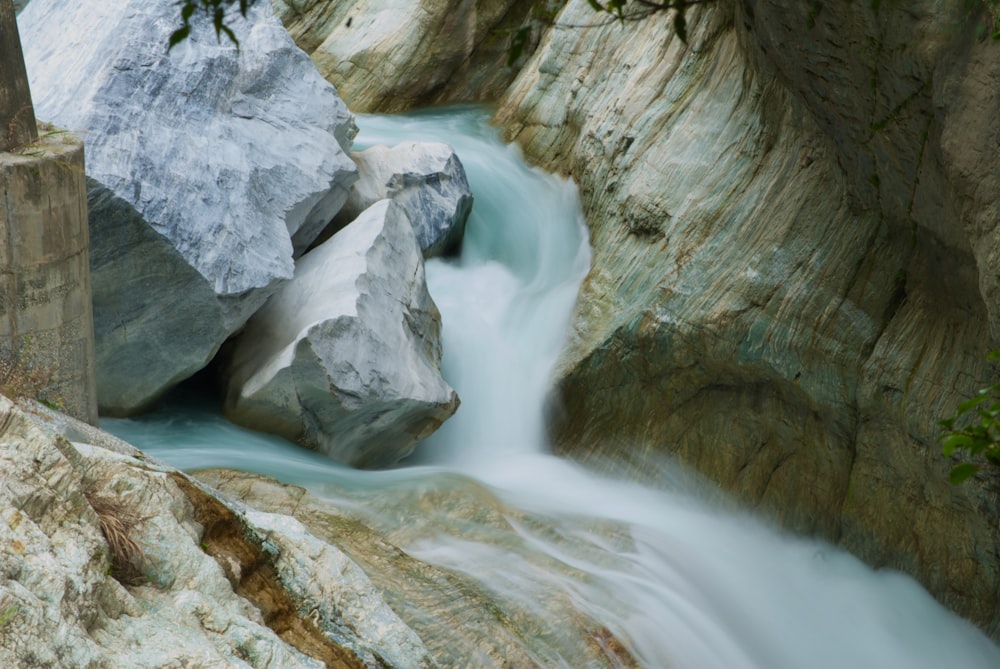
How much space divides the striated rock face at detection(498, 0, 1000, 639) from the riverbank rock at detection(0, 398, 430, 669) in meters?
3.40

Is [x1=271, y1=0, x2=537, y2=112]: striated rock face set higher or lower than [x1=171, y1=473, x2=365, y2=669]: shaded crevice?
lower

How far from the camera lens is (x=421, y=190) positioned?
9234 millimetres

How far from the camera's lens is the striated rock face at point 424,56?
42.2 ft

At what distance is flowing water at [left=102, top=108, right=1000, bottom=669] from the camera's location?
19.7 feet

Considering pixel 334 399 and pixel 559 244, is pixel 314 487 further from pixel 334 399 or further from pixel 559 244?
pixel 559 244

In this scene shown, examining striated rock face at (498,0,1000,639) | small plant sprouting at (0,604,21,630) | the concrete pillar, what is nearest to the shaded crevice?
small plant sprouting at (0,604,21,630)

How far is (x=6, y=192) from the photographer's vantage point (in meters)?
5.37

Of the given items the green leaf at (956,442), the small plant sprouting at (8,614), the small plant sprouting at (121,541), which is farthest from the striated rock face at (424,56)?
the green leaf at (956,442)

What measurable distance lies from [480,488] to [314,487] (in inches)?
41.2

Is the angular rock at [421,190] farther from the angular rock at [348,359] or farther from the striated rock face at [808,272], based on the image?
the striated rock face at [808,272]

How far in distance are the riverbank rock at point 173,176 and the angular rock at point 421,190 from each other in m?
0.71

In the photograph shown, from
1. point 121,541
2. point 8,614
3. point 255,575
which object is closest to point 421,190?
point 255,575

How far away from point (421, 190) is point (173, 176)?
2.66 meters

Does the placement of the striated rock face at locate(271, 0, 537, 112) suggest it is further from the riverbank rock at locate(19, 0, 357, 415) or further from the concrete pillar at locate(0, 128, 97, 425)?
the concrete pillar at locate(0, 128, 97, 425)
